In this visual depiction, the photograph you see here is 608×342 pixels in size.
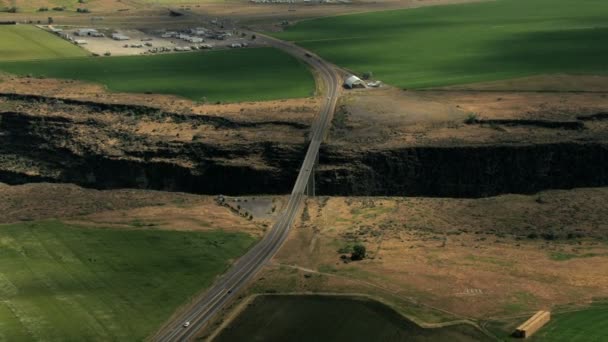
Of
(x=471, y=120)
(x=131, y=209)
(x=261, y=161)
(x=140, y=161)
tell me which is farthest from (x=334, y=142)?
(x=131, y=209)

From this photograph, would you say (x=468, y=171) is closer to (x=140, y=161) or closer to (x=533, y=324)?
(x=140, y=161)

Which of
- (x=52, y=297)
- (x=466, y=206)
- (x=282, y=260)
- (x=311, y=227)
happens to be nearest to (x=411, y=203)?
(x=466, y=206)

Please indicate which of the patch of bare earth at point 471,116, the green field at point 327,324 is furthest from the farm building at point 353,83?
the green field at point 327,324

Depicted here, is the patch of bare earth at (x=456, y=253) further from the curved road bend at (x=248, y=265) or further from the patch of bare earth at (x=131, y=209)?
the patch of bare earth at (x=131, y=209)

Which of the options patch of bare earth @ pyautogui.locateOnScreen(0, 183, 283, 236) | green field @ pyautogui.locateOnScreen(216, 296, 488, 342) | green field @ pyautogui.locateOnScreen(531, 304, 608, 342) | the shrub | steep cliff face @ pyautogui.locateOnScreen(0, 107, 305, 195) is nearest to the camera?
green field @ pyautogui.locateOnScreen(531, 304, 608, 342)

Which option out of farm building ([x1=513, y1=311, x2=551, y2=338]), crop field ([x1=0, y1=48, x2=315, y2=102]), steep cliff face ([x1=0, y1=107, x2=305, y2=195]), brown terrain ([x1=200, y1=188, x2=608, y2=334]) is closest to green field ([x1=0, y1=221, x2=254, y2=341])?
brown terrain ([x1=200, y1=188, x2=608, y2=334])

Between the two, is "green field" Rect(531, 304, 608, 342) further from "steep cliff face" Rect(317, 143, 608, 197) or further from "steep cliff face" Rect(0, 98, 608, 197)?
"steep cliff face" Rect(0, 98, 608, 197)

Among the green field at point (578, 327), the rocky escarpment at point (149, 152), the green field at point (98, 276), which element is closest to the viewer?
the green field at point (578, 327)

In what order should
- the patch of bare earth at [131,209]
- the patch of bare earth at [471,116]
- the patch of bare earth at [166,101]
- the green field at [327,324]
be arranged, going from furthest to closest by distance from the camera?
1. the patch of bare earth at [166,101]
2. the patch of bare earth at [471,116]
3. the patch of bare earth at [131,209]
4. the green field at [327,324]
